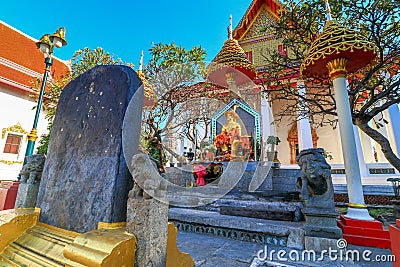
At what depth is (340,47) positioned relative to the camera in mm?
3670

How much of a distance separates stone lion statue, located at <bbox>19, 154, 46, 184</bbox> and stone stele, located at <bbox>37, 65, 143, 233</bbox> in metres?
0.49

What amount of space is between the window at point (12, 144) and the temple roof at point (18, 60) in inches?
118

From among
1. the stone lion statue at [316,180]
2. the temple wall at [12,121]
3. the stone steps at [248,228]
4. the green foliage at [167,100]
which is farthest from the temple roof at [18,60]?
the stone lion statue at [316,180]

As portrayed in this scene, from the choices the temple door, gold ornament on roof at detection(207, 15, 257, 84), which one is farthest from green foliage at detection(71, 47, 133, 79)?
the temple door

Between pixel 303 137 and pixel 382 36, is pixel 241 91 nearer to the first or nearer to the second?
pixel 303 137

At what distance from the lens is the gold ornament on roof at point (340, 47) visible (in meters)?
3.62

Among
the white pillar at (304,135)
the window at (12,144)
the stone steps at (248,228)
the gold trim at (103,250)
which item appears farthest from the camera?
the window at (12,144)

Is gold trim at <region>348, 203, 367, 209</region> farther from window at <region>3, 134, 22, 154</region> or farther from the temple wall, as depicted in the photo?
window at <region>3, 134, 22, 154</region>

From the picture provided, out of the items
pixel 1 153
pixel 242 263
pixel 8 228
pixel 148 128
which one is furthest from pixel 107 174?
pixel 1 153

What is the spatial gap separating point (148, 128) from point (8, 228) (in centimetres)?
245

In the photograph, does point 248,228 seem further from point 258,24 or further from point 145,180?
point 258,24

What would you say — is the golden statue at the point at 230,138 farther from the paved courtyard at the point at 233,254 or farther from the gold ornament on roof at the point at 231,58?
the paved courtyard at the point at 233,254

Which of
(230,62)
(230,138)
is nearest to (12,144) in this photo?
(230,138)

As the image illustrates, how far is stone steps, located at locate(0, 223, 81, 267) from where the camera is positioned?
5.07 ft
